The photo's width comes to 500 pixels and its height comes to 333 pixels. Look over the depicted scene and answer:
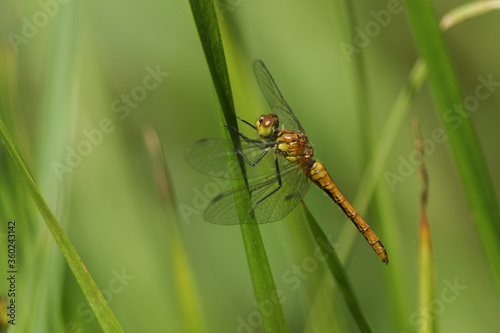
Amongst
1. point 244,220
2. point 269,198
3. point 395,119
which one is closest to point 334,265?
point 244,220

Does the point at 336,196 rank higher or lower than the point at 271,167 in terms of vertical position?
lower

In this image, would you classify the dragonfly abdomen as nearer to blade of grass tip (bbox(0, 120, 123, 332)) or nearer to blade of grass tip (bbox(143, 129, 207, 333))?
blade of grass tip (bbox(143, 129, 207, 333))

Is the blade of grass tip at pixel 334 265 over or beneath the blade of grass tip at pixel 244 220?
beneath

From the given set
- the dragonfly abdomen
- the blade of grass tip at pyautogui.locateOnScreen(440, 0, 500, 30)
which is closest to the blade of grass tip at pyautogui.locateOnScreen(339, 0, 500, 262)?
the blade of grass tip at pyautogui.locateOnScreen(440, 0, 500, 30)

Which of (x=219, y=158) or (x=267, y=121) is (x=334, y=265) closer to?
(x=219, y=158)

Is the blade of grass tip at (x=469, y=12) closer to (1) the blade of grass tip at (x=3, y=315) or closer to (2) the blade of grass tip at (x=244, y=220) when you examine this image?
(2) the blade of grass tip at (x=244, y=220)

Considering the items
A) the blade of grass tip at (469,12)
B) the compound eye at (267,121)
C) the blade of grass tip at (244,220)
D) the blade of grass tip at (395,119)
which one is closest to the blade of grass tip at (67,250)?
the blade of grass tip at (244,220)

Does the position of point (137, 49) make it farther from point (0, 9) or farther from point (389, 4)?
point (389, 4)
